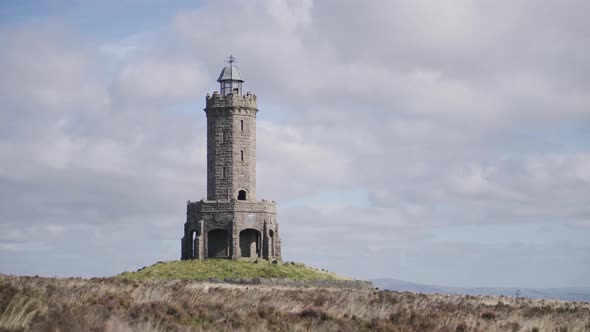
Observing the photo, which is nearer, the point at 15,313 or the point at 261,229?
the point at 15,313

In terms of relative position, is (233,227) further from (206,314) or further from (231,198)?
(206,314)

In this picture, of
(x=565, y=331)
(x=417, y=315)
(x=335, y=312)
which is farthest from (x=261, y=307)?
(x=565, y=331)

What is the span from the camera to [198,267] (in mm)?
65688

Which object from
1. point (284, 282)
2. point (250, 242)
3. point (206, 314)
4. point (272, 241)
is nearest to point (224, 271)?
point (284, 282)

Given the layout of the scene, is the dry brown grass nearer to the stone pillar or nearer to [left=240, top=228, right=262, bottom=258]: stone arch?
the stone pillar

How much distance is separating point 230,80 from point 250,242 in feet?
48.3

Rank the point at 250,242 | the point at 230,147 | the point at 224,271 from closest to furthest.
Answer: the point at 224,271 < the point at 250,242 < the point at 230,147

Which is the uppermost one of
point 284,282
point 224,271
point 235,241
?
point 235,241

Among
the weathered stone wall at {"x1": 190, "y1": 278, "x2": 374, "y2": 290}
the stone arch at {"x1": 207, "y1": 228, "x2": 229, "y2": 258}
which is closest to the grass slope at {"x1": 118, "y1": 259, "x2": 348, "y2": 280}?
the weathered stone wall at {"x1": 190, "y1": 278, "x2": 374, "y2": 290}

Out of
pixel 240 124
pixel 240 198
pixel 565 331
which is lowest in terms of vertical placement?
pixel 565 331

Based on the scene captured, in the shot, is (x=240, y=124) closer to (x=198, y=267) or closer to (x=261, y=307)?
(x=198, y=267)

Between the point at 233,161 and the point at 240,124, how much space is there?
3271 mm

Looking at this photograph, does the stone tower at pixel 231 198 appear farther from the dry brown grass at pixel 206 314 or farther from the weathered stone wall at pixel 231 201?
the dry brown grass at pixel 206 314

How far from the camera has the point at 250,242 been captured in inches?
2936
